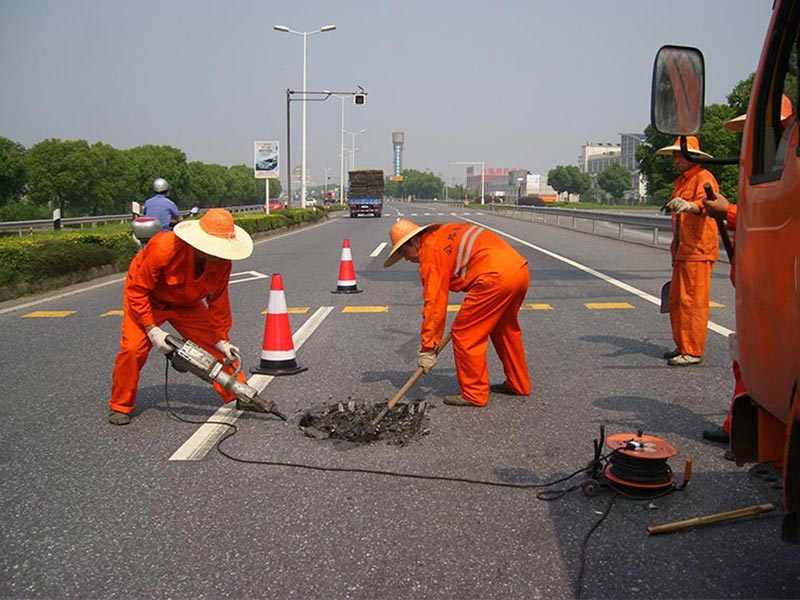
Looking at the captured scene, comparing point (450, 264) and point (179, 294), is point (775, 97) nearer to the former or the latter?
point (450, 264)

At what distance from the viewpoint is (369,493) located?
3.91 metres

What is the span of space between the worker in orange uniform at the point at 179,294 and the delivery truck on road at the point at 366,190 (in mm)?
46711

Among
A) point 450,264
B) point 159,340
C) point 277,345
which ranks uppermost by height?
point 450,264

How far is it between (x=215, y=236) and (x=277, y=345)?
1.77m

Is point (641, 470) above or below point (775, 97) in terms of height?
below

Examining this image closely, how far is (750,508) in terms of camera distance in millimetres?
3408

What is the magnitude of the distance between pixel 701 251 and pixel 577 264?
31.5 ft

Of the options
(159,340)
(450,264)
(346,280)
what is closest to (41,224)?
(346,280)

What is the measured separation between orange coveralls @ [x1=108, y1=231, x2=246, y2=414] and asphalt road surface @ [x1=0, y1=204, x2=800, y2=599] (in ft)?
1.18

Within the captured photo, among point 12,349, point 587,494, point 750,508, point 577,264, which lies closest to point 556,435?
point 587,494

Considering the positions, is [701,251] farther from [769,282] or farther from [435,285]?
[769,282]

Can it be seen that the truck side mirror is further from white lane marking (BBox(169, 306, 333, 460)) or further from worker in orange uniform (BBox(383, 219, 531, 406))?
white lane marking (BBox(169, 306, 333, 460))

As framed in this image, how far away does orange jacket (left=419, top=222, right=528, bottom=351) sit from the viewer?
5148mm

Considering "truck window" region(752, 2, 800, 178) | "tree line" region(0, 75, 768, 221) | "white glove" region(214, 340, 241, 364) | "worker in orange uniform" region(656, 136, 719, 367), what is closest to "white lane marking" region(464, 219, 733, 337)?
"worker in orange uniform" region(656, 136, 719, 367)
